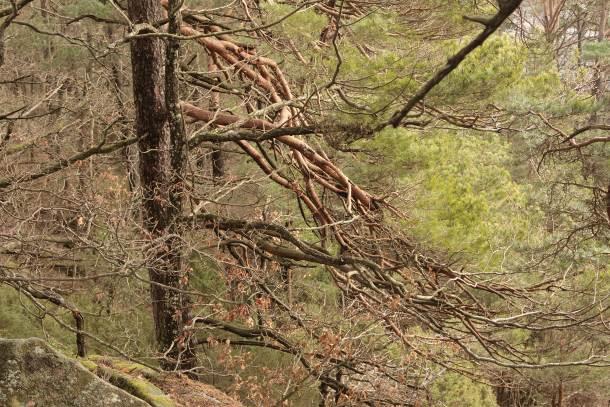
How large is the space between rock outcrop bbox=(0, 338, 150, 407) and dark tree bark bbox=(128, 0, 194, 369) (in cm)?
188

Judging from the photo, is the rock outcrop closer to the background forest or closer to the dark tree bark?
the background forest

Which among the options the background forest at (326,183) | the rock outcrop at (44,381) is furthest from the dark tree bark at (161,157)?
the rock outcrop at (44,381)

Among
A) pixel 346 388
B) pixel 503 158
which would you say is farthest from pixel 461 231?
pixel 503 158

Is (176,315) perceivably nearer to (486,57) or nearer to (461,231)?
(461,231)

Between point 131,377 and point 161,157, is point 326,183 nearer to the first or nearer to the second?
point 161,157

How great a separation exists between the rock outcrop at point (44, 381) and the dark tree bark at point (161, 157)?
74.1 inches

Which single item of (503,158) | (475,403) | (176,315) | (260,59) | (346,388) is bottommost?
(475,403)

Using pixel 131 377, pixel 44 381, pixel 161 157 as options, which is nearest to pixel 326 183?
pixel 161 157

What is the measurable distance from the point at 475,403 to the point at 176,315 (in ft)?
23.0

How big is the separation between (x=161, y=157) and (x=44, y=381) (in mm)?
2855

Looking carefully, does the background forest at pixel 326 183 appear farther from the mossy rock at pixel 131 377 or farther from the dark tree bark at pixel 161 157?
the mossy rock at pixel 131 377

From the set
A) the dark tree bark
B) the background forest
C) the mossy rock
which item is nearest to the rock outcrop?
the mossy rock

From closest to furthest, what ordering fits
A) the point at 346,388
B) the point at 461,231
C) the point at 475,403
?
the point at 346,388 < the point at 461,231 < the point at 475,403

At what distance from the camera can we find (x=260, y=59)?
662cm
